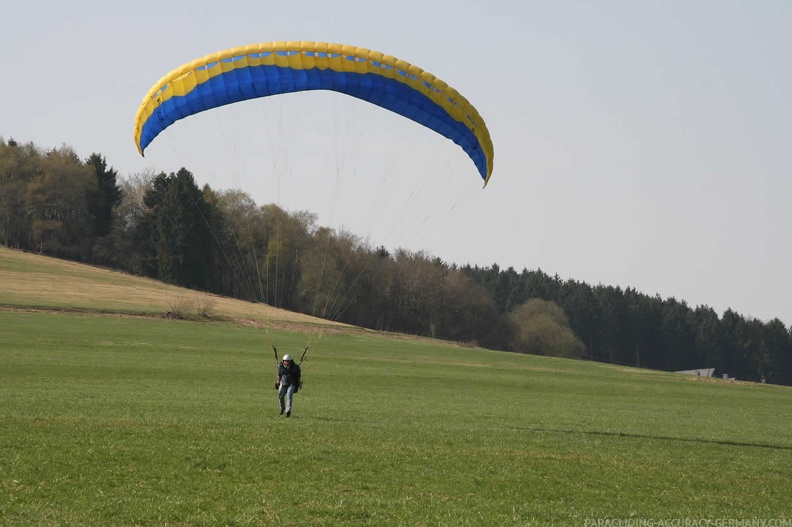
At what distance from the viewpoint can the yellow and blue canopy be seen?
67.7 feet

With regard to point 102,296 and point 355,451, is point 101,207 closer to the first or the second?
point 102,296

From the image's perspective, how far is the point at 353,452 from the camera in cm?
1673

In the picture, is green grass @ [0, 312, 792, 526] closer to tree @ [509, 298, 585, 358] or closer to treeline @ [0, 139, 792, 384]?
treeline @ [0, 139, 792, 384]

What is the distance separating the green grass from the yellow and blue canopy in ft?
22.2

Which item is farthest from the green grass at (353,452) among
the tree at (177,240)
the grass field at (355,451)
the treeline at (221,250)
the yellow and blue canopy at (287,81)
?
the tree at (177,240)

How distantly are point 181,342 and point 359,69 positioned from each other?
32273mm

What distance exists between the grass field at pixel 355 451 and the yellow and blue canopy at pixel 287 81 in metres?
6.80

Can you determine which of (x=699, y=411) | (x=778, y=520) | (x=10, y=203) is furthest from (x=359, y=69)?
(x=10, y=203)

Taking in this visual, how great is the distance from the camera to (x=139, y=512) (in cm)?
1169

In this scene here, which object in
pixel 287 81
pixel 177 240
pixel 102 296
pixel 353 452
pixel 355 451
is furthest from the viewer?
pixel 177 240

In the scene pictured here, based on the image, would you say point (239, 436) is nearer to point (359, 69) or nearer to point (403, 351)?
point (359, 69)

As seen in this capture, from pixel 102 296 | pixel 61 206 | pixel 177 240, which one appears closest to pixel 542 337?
pixel 177 240

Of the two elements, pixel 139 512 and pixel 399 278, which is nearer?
pixel 139 512

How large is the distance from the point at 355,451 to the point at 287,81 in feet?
27.7
